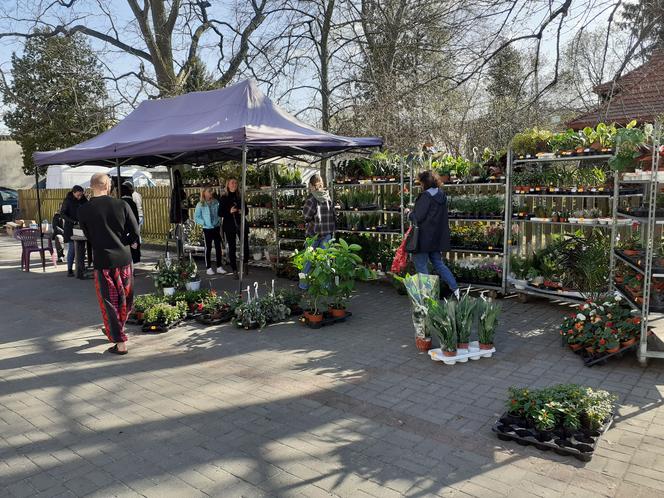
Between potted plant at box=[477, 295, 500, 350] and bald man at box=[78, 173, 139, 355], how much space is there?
3.69 m

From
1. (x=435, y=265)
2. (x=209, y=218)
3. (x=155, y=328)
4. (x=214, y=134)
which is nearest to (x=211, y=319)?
(x=155, y=328)

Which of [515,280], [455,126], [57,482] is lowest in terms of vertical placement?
[57,482]

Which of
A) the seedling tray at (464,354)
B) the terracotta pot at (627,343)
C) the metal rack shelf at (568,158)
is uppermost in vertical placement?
the metal rack shelf at (568,158)

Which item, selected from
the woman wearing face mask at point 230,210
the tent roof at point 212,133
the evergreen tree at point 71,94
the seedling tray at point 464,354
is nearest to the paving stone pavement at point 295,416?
the seedling tray at point 464,354

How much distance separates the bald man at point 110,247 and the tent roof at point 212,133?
195 cm

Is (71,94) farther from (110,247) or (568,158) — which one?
(568,158)

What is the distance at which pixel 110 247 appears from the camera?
550 centimetres

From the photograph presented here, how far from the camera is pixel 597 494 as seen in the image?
299cm

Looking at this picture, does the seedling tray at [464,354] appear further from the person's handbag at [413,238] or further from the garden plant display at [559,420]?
the person's handbag at [413,238]

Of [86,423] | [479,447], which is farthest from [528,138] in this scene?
[86,423]

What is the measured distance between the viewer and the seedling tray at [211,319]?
684cm

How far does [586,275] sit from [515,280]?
1183 millimetres

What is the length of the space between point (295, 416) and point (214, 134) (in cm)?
442

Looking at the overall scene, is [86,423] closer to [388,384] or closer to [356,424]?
[356,424]
